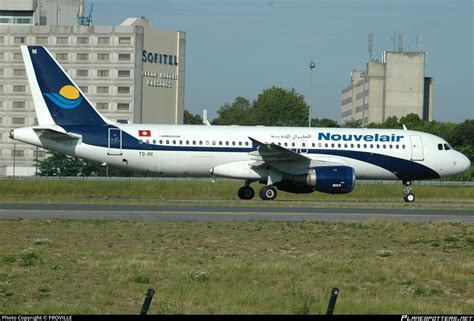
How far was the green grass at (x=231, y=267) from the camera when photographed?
15.5m

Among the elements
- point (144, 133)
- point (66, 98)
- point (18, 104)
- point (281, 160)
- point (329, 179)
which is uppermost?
point (18, 104)

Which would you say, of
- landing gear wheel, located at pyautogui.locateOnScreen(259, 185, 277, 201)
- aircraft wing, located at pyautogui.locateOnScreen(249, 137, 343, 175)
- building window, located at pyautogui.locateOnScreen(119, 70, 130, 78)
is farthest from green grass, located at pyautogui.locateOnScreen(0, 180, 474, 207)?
building window, located at pyautogui.locateOnScreen(119, 70, 130, 78)

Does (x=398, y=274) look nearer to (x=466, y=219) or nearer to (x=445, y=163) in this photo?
(x=466, y=219)

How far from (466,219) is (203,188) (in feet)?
64.4

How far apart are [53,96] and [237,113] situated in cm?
11269

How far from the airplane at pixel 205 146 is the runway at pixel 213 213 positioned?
16.9 ft

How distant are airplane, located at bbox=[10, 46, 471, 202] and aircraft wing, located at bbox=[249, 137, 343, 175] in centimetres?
4

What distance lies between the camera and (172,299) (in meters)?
15.7

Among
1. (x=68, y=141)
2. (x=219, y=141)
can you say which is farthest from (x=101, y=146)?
(x=219, y=141)

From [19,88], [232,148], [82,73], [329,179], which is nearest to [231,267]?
[329,179]

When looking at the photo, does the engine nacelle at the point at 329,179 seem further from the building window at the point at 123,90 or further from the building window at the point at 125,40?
the building window at the point at 123,90

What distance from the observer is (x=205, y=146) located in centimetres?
4191

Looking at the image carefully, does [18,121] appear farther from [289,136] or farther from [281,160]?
[281,160]

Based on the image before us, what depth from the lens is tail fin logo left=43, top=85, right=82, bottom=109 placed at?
41.7 m
